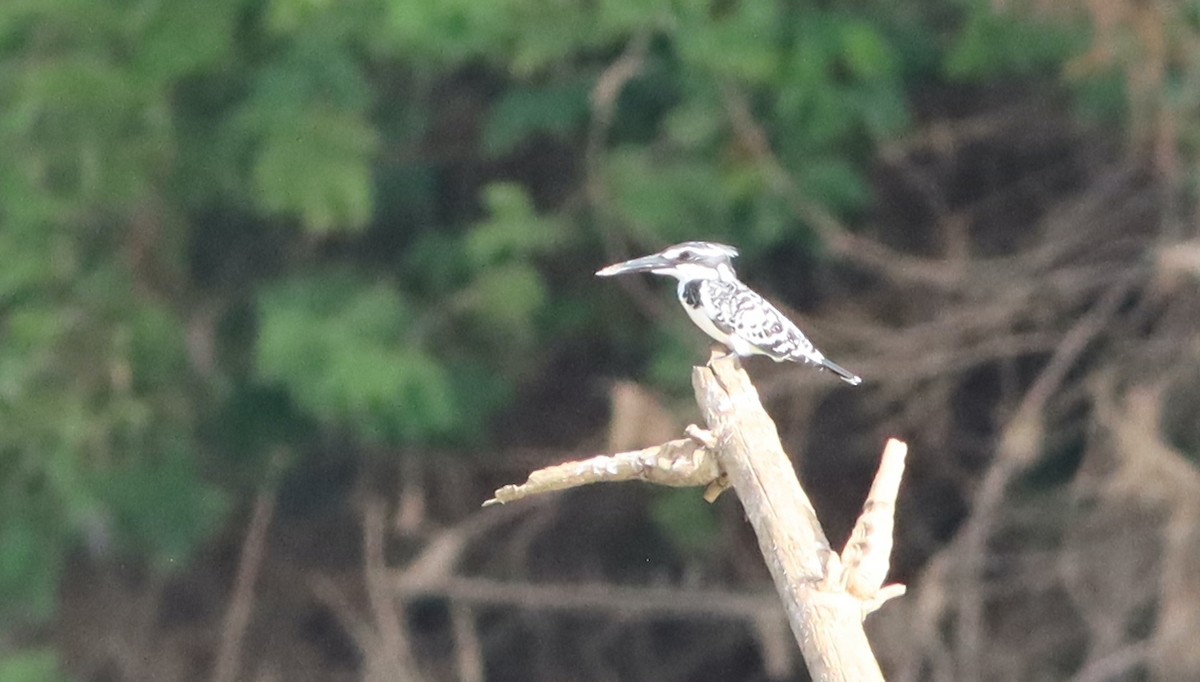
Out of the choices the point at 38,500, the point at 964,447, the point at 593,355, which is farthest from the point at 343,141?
the point at 964,447

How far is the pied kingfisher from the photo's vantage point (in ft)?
10.1

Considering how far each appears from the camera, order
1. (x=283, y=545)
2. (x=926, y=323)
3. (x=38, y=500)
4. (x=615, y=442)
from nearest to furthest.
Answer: (x=615, y=442) → (x=926, y=323) → (x=38, y=500) → (x=283, y=545)

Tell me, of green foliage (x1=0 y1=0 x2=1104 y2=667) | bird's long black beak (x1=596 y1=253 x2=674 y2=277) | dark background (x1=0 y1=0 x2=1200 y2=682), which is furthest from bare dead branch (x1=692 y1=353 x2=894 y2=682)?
green foliage (x1=0 y1=0 x2=1104 y2=667)

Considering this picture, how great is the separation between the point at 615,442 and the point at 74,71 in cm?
189

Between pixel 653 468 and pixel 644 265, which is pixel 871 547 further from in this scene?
pixel 644 265

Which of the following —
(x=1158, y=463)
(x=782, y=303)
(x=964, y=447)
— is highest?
A: (x=782, y=303)

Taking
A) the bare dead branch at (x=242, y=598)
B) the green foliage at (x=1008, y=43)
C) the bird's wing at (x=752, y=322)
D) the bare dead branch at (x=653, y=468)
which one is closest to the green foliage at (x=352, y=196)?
the green foliage at (x=1008, y=43)

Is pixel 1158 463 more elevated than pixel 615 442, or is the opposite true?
pixel 615 442

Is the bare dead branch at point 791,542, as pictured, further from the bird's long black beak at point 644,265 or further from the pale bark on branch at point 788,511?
the bird's long black beak at point 644,265

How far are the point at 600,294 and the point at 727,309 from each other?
2390mm

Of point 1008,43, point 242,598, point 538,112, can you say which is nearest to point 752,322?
point 1008,43

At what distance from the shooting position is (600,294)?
550cm

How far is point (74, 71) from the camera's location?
4996mm

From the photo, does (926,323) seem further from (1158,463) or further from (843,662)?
(843,662)
